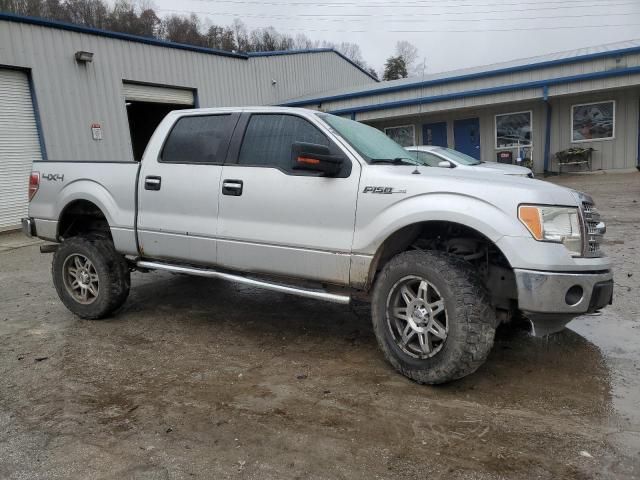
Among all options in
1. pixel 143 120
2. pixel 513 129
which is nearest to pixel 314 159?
pixel 513 129

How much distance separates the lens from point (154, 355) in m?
4.16

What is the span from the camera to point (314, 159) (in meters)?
3.54

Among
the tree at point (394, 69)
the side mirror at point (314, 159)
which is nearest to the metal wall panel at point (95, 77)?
the side mirror at point (314, 159)

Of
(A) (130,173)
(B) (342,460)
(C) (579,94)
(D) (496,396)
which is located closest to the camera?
(B) (342,460)

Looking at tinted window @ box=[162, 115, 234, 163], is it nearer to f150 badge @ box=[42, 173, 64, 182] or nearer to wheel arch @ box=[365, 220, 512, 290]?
f150 badge @ box=[42, 173, 64, 182]

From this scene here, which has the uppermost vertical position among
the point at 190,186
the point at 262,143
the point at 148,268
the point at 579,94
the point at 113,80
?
the point at 113,80

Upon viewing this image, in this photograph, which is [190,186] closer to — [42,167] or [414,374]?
[42,167]

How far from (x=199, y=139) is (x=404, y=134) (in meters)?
17.6

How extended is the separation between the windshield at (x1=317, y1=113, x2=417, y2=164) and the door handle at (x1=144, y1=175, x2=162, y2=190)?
64.5 inches

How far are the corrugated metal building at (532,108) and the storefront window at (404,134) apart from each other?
0.14ft

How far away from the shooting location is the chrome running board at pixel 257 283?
148 inches

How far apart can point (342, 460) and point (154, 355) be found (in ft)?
7.08

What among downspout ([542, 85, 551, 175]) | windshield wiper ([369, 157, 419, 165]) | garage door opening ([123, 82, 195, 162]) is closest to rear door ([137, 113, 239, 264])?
windshield wiper ([369, 157, 419, 165])

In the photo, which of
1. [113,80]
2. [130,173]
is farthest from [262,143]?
[113,80]
